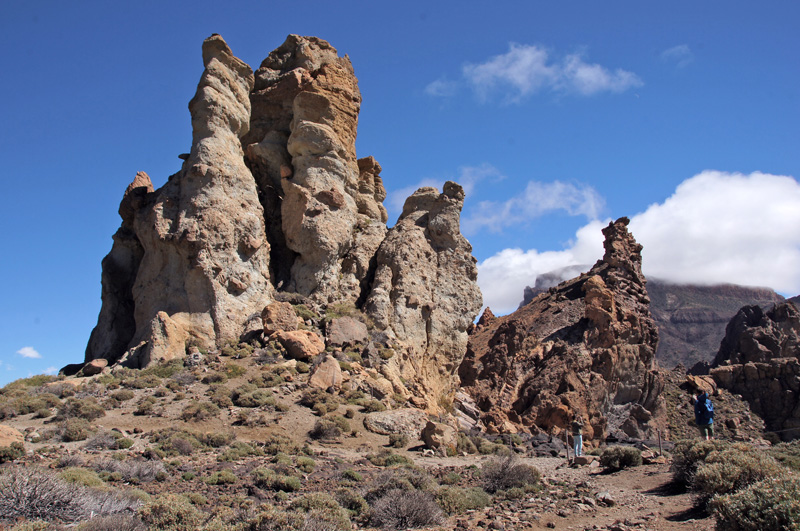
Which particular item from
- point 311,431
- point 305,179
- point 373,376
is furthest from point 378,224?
point 311,431

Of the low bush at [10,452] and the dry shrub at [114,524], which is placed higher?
the low bush at [10,452]

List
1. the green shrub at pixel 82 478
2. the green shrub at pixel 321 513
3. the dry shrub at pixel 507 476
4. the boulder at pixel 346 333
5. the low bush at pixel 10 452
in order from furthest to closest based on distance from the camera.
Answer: the boulder at pixel 346 333 → the dry shrub at pixel 507 476 → the low bush at pixel 10 452 → the green shrub at pixel 82 478 → the green shrub at pixel 321 513

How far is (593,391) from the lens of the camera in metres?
32.1

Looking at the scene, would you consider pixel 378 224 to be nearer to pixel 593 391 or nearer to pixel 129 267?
pixel 129 267

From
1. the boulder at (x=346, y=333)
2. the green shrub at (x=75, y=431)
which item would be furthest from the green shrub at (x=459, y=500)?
the boulder at (x=346, y=333)

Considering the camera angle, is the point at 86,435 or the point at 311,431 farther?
the point at 311,431

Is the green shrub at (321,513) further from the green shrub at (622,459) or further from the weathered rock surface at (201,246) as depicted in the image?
the weathered rock surface at (201,246)

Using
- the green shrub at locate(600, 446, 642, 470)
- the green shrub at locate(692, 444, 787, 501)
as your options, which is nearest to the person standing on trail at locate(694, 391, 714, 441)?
the green shrub at locate(600, 446, 642, 470)

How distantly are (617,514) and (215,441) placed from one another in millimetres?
10133

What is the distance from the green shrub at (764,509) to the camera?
6.41 metres

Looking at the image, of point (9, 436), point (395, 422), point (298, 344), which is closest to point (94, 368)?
point (298, 344)

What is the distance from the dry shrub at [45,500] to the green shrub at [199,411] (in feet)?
25.3

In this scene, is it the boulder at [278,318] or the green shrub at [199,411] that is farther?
the boulder at [278,318]

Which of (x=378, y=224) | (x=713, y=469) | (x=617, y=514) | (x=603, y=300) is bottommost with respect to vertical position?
(x=617, y=514)
